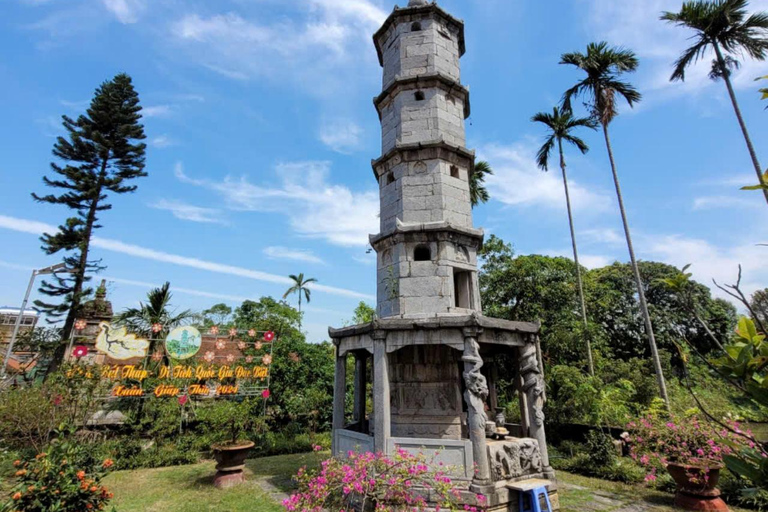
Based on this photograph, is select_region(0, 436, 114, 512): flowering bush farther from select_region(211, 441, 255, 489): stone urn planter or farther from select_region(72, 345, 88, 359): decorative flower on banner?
select_region(72, 345, 88, 359): decorative flower on banner

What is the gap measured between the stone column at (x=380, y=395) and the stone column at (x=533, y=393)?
3490 mm

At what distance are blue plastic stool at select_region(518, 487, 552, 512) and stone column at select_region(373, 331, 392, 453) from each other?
3.01 metres

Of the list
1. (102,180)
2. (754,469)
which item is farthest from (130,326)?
(754,469)

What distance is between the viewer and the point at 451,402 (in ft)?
30.9

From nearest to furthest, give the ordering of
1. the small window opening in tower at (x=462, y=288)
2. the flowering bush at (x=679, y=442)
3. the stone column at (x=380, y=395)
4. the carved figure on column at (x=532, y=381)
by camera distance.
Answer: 1. the stone column at (x=380, y=395)
2. the flowering bush at (x=679, y=442)
3. the carved figure on column at (x=532, y=381)
4. the small window opening in tower at (x=462, y=288)

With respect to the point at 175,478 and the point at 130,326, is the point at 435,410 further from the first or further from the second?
the point at 130,326

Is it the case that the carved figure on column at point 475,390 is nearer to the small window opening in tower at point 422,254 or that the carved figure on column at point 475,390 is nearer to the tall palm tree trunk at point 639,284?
the small window opening in tower at point 422,254

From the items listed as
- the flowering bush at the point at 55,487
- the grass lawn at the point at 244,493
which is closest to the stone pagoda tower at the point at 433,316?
the grass lawn at the point at 244,493

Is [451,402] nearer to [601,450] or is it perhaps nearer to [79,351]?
[601,450]

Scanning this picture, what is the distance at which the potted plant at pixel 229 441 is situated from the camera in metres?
10.7

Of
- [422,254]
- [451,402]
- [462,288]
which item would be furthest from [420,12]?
[451,402]

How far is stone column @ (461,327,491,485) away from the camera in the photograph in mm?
7859

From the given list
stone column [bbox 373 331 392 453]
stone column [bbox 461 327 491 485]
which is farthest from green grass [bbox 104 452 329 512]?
stone column [bbox 461 327 491 485]

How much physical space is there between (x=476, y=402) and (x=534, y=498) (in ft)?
6.94
